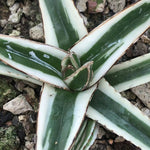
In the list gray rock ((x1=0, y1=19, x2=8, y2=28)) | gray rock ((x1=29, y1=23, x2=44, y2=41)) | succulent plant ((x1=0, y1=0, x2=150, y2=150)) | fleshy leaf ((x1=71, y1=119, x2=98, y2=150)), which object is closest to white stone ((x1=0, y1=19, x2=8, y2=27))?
gray rock ((x1=0, y1=19, x2=8, y2=28))

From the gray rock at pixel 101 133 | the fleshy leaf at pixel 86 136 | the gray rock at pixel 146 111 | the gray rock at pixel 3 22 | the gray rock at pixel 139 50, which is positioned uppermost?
the gray rock at pixel 3 22

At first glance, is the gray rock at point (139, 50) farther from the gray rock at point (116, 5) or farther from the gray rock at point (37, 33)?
the gray rock at point (37, 33)

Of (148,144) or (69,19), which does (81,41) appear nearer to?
(69,19)

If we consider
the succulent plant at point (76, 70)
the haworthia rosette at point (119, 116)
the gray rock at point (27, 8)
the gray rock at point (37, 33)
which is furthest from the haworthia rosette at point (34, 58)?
the gray rock at point (27, 8)

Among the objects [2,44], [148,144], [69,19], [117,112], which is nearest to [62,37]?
[69,19]

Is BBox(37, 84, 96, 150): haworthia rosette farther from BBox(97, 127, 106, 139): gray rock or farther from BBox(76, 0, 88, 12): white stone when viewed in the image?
BBox(76, 0, 88, 12): white stone
